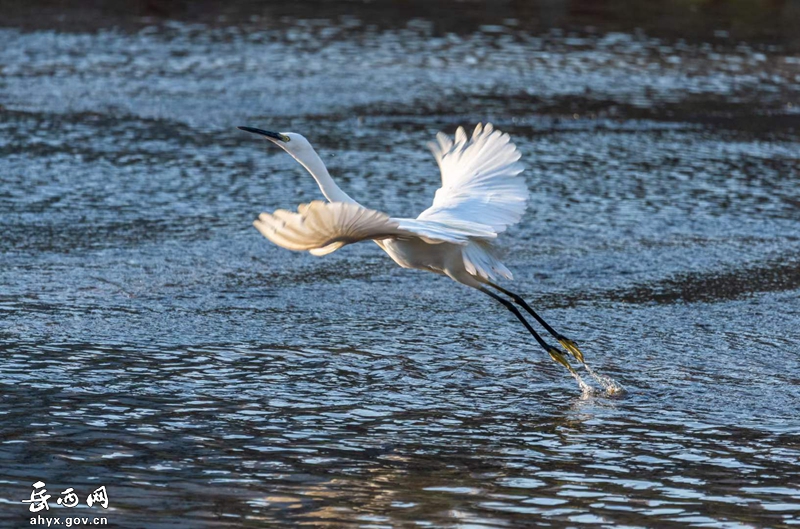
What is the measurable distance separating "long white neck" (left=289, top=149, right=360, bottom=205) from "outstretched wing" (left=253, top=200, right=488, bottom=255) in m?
0.61

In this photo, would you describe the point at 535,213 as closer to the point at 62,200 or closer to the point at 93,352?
the point at 62,200

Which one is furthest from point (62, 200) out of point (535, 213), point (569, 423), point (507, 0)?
point (507, 0)

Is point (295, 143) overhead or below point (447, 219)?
overhead

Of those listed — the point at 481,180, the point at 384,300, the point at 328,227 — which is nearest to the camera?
the point at 328,227

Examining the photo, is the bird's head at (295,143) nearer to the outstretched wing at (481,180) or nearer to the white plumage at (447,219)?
the white plumage at (447,219)

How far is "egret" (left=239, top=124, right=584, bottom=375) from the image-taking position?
17.0 ft

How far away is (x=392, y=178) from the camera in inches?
412

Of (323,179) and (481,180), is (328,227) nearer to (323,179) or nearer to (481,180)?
(323,179)

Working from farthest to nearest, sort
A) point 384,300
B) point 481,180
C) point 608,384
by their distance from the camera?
point 384,300, point 481,180, point 608,384

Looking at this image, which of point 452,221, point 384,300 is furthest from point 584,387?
point 384,300

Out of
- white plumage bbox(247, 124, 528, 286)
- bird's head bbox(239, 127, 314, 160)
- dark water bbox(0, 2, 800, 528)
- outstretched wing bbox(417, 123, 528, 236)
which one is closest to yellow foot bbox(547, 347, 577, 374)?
dark water bbox(0, 2, 800, 528)

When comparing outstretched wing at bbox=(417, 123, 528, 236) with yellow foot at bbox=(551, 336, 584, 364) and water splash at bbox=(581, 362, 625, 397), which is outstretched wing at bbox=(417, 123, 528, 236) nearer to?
yellow foot at bbox=(551, 336, 584, 364)

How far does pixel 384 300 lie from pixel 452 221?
171cm

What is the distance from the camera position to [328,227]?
199 inches
